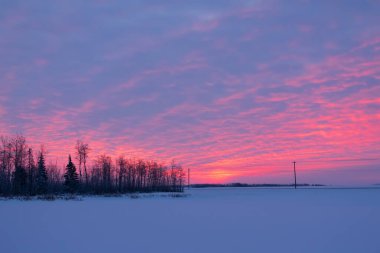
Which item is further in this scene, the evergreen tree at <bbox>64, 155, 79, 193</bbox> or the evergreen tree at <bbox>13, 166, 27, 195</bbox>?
the evergreen tree at <bbox>64, 155, 79, 193</bbox>

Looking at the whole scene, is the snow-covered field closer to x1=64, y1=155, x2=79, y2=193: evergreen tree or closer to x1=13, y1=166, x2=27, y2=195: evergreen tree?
x1=13, y1=166, x2=27, y2=195: evergreen tree

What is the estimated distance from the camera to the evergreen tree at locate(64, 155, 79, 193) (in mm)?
62656

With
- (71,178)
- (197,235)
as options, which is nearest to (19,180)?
(71,178)

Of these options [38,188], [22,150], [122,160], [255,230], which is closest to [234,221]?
[255,230]

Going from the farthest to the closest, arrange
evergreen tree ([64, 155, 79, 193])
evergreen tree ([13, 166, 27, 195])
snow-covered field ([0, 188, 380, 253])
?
evergreen tree ([64, 155, 79, 193]) → evergreen tree ([13, 166, 27, 195]) → snow-covered field ([0, 188, 380, 253])

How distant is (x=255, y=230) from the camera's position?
13883 mm

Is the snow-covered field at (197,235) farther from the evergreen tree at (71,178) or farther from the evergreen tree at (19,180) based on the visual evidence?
the evergreen tree at (71,178)

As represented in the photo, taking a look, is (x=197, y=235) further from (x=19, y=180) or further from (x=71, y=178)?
(x=71, y=178)

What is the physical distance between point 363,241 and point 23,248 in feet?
31.8

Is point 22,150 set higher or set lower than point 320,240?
higher

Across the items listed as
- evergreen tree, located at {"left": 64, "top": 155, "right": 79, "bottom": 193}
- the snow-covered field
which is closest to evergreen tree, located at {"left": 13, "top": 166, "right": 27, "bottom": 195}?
evergreen tree, located at {"left": 64, "top": 155, "right": 79, "bottom": 193}

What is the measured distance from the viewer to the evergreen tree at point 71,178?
6266cm

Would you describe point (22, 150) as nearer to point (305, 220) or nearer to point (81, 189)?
point (81, 189)

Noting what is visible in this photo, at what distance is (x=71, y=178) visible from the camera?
64.0 metres
